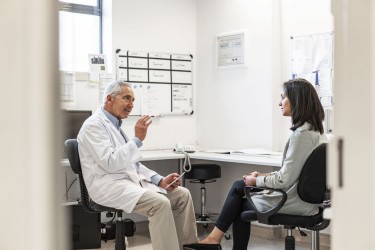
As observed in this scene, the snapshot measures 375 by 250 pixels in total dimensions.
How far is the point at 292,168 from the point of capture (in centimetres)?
285

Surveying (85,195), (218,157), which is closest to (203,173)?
(218,157)

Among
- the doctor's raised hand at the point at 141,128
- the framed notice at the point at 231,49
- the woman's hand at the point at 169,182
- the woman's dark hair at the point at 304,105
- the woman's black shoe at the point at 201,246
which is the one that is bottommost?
the woman's black shoe at the point at 201,246

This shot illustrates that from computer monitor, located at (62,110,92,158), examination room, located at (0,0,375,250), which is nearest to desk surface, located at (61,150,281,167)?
examination room, located at (0,0,375,250)

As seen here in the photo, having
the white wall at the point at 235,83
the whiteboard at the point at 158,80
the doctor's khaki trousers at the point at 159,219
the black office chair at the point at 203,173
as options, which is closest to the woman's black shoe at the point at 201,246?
the doctor's khaki trousers at the point at 159,219

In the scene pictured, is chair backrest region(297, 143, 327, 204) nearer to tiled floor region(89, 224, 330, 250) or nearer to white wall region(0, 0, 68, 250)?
tiled floor region(89, 224, 330, 250)

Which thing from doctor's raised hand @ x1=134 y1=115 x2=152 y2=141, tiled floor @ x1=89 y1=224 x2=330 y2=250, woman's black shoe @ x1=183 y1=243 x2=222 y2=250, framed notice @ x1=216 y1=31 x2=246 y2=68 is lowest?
tiled floor @ x1=89 y1=224 x2=330 y2=250

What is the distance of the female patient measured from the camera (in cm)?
286

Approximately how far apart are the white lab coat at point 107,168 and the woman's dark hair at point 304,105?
0.94 metres

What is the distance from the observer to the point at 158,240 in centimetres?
301

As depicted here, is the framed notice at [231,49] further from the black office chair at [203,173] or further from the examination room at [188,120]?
the black office chair at [203,173]

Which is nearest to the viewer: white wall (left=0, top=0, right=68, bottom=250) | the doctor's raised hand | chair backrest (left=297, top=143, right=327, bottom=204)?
white wall (left=0, top=0, right=68, bottom=250)

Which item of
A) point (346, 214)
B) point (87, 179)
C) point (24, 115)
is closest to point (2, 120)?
point (24, 115)

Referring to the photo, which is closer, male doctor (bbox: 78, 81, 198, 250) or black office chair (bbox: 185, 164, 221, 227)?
male doctor (bbox: 78, 81, 198, 250)

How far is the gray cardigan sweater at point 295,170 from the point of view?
2.84m
